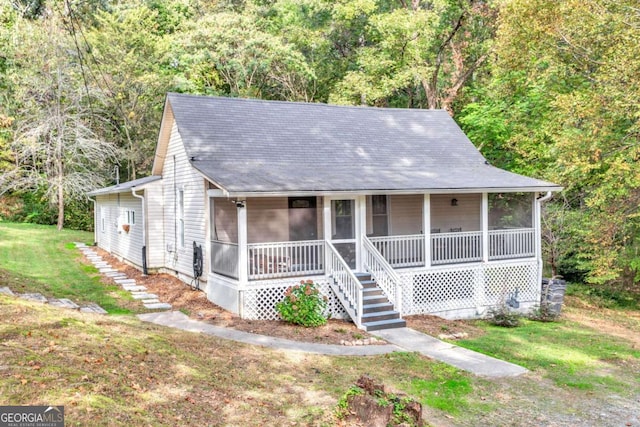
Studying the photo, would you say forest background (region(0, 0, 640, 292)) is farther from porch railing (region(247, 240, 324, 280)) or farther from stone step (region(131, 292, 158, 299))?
stone step (region(131, 292, 158, 299))

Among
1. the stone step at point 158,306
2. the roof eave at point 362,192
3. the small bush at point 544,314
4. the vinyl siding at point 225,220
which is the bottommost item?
the small bush at point 544,314

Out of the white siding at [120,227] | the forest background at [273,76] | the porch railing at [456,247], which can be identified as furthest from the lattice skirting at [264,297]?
the forest background at [273,76]

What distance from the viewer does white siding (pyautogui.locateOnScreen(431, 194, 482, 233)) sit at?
1572 centimetres

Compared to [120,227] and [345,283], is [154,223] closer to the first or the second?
[120,227]

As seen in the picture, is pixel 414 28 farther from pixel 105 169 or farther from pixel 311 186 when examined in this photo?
pixel 105 169

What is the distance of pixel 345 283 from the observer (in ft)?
37.8

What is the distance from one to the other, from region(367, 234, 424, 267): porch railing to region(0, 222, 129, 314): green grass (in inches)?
253

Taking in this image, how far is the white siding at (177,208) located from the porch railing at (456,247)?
6.07m

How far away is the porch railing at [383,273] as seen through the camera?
38.4ft

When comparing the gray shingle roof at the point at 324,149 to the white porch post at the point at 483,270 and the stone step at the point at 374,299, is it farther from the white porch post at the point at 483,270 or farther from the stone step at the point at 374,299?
the stone step at the point at 374,299

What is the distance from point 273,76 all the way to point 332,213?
16.1 metres

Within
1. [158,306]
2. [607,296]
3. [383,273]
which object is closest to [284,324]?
[383,273]

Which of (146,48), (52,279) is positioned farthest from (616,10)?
(146,48)

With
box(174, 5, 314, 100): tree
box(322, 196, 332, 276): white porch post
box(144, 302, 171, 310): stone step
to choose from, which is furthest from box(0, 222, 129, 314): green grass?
box(174, 5, 314, 100): tree
